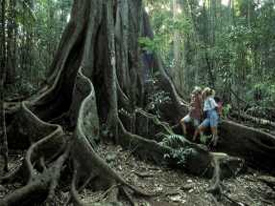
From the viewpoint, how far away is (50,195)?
531 centimetres

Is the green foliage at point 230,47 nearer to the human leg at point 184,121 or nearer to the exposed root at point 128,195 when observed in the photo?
the human leg at point 184,121

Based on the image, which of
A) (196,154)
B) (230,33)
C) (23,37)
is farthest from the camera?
(23,37)

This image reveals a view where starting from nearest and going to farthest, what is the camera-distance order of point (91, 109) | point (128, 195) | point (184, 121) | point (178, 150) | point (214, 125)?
point (128, 195), point (178, 150), point (91, 109), point (214, 125), point (184, 121)

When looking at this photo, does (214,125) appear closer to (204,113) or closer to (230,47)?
(204,113)

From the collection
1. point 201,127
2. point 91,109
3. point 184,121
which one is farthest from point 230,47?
point 91,109

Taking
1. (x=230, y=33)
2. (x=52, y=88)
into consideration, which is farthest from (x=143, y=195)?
(x=230, y=33)

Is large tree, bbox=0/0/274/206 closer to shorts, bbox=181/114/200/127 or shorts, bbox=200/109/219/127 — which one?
shorts, bbox=181/114/200/127

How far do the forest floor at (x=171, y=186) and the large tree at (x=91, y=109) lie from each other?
195 millimetres

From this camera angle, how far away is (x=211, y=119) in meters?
8.03

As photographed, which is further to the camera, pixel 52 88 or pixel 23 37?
pixel 23 37

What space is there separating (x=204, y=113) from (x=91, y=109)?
96.1 inches

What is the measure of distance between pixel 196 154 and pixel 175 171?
0.48 meters

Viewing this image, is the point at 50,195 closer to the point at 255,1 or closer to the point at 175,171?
the point at 175,171

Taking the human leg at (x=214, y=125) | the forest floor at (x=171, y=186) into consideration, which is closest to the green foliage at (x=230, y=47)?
the human leg at (x=214, y=125)
